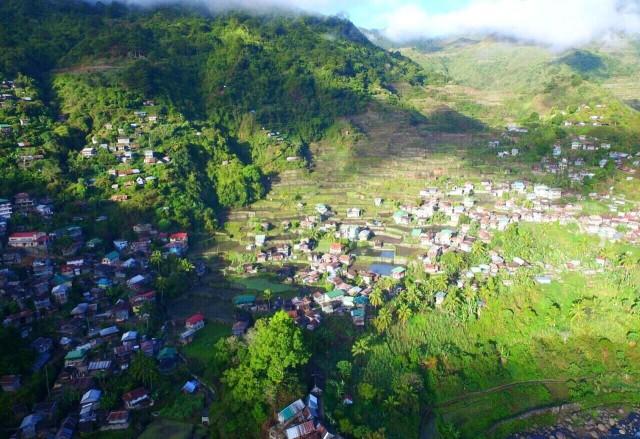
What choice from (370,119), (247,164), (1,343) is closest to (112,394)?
(1,343)

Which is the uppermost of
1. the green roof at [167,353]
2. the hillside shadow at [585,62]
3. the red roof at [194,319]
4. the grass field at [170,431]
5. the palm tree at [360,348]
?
the hillside shadow at [585,62]

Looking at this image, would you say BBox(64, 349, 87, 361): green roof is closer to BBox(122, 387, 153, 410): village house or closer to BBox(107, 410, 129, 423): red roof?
BBox(122, 387, 153, 410): village house

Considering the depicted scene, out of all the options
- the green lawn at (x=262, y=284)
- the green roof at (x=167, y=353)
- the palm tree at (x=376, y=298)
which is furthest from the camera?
the green lawn at (x=262, y=284)

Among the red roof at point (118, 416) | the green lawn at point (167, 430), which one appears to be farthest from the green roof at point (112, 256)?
the green lawn at point (167, 430)

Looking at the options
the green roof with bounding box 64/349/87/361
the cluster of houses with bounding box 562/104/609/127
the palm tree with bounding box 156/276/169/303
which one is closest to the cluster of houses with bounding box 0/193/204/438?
the green roof with bounding box 64/349/87/361

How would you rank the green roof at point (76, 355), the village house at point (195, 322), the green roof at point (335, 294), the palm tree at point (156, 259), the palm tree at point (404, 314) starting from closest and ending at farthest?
the green roof at point (76, 355) < the palm tree at point (404, 314) < the village house at point (195, 322) < the green roof at point (335, 294) < the palm tree at point (156, 259)

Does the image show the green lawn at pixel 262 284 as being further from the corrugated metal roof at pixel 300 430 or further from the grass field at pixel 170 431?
the corrugated metal roof at pixel 300 430

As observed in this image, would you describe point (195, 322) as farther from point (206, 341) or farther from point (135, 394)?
point (135, 394)
